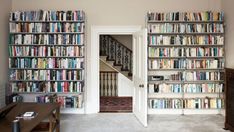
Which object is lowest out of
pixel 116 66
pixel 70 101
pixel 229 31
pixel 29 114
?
pixel 70 101

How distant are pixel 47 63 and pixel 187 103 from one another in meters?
3.49

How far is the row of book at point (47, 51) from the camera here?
239 inches

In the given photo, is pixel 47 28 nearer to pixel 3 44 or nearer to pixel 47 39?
pixel 47 39

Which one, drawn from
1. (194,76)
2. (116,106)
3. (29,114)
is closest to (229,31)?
(194,76)

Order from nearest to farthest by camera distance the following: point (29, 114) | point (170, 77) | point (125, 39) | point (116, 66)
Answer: point (29, 114)
point (170, 77)
point (116, 66)
point (125, 39)

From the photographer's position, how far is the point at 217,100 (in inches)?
244

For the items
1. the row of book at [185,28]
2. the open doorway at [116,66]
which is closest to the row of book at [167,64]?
the row of book at [185,28]

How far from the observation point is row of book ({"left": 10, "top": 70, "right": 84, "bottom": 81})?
19.9ft

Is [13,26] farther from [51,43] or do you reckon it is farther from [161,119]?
[161,119]

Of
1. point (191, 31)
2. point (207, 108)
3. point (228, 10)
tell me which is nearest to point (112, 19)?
point (191, 31)

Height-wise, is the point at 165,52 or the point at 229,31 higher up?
the point at 229,31

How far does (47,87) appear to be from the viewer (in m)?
6.11

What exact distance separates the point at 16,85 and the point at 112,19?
9.25 feet

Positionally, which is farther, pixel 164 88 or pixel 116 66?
pixel 116 66
